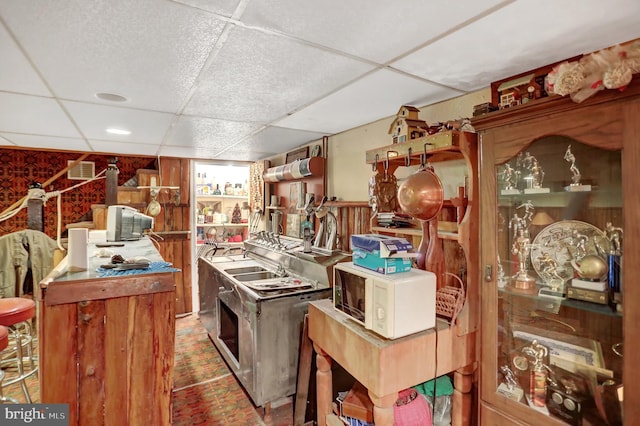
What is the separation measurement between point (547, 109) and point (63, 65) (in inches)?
85.6

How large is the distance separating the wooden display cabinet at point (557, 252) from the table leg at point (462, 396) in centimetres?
13

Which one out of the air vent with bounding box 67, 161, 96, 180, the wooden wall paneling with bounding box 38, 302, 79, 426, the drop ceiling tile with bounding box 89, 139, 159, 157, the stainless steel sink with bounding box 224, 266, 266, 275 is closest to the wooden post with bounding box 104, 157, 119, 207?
the drop ceiling tile with bounding box 89, 139, 159, 157

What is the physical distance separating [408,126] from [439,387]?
4.97ft

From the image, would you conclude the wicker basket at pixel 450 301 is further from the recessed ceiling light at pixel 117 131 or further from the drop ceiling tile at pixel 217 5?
the recessed ceiling light at pixel 117 131

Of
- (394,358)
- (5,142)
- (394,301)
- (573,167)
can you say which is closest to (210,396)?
(394,358)

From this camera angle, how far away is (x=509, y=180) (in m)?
1.52

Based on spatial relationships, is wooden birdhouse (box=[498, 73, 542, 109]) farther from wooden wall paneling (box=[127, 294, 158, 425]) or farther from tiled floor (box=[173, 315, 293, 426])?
tiled floor (box=[173, 315, 293, 426])

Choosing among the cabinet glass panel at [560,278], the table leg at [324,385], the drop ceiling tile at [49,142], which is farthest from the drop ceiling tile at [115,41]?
the drop ceiling tile at [49,142]

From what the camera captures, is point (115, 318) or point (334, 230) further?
point (334, 230)

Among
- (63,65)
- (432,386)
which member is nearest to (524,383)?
(432,386)

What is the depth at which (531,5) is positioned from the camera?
3.36 feet

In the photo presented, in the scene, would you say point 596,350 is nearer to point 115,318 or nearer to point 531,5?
point 531,5

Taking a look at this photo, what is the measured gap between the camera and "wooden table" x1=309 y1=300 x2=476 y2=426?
1414 mm

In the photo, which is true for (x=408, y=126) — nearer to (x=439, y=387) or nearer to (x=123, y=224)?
(x=439, y=387)
